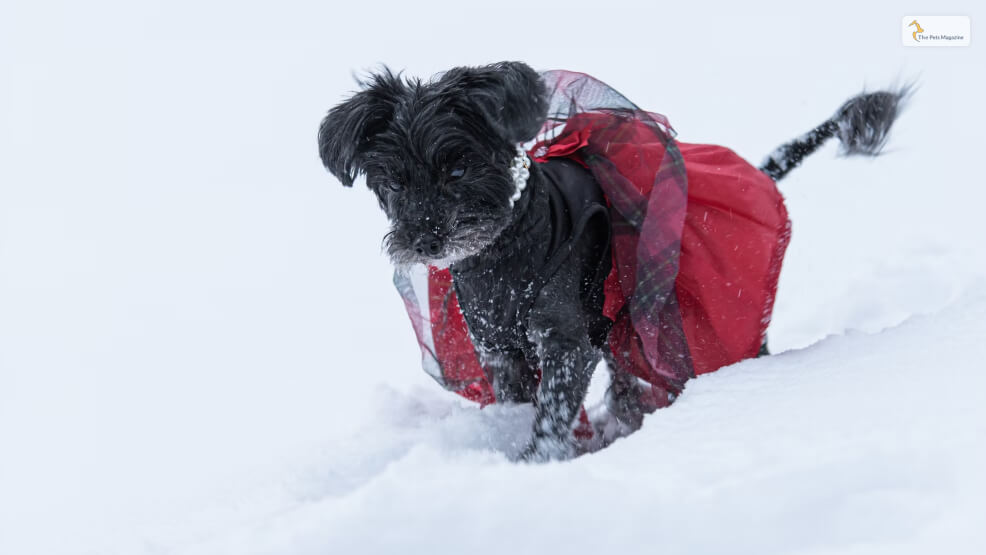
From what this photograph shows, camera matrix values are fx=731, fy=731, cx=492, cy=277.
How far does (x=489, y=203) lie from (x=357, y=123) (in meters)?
0.55

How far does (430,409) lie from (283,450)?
0.70 m

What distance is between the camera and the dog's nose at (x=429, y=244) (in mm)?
2473

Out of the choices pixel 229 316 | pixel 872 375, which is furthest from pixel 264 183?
pixel 872 375

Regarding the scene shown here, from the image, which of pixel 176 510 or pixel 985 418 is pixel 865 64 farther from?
pixel 176 510

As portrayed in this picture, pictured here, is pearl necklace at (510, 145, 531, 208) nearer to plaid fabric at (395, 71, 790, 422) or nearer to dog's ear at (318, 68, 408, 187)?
plaid fabric at (395, 71, 790, 422)

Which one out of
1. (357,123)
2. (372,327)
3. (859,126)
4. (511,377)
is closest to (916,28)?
(859,126)

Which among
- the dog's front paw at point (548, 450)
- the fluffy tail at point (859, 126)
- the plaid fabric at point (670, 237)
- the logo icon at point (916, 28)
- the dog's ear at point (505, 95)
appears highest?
the logo icon at point (916, 28)

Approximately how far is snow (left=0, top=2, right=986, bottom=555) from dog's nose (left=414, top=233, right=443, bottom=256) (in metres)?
0.68

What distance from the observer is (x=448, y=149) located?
2.48 metres

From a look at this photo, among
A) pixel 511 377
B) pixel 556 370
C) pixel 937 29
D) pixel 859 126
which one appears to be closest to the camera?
→ pixel 556 370

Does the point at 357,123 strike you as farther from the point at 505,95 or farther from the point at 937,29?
the point at 937,29

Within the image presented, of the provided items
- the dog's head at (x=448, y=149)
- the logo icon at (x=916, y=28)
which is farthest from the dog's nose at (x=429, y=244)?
the logo icon at (x=916, y=28)

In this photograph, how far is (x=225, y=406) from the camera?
4195mm

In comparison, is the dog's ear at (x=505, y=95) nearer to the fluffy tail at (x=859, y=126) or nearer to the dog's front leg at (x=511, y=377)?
the dog's front leg at (x=511, y=377)
